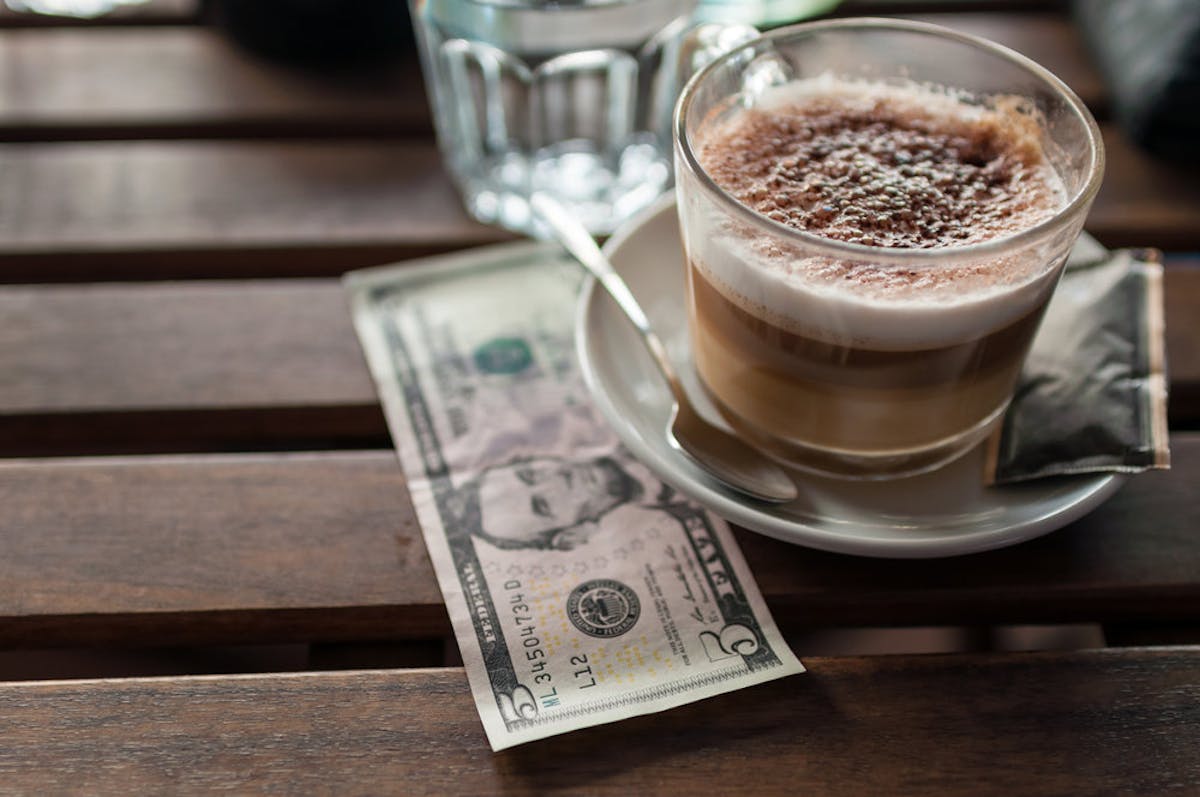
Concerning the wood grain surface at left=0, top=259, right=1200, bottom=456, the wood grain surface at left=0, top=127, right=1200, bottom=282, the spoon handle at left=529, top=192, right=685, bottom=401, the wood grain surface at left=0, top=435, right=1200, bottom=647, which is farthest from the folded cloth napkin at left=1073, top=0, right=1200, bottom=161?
the spoon handle at left=529, top=192, right=685, bottom=401

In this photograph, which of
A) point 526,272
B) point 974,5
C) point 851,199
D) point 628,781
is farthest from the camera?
point 974,5

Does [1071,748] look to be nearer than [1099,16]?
Yes

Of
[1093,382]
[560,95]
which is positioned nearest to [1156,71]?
[1093,382]

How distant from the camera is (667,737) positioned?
0.60 meters

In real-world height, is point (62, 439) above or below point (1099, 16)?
below

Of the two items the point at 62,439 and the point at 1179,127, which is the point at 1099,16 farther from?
the point at 62,439

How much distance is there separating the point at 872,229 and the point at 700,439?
17 centimetres

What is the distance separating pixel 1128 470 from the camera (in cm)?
67

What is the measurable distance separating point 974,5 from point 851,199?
663mm

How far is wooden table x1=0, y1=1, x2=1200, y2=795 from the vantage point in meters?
0.59

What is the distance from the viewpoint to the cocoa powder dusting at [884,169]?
26.9 inches

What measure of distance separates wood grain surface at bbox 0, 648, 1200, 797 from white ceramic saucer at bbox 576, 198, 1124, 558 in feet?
0.24

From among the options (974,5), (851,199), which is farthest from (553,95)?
(974,5)

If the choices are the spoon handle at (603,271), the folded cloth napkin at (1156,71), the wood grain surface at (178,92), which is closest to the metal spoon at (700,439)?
the spoon handle at (603,271)
